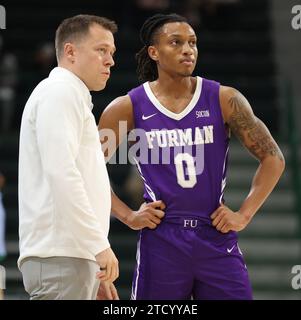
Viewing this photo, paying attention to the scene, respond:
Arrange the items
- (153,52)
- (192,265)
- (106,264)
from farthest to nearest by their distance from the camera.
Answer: (153,52), (192,265), (106,264)

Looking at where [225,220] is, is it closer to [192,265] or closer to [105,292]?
[192,265]

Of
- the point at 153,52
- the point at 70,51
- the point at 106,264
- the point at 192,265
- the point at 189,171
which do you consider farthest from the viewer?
the point at 153,52

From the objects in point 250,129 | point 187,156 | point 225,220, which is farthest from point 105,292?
point 250,129

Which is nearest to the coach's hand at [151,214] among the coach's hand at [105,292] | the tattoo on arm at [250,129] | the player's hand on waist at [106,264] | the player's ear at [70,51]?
the coach's hand at [105,292]

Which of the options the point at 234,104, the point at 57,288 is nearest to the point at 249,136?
the point at 234,104

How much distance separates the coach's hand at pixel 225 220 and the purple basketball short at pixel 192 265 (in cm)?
5

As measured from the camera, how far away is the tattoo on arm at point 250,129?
4.96 m

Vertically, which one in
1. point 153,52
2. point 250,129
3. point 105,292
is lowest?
point 105,292

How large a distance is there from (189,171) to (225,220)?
1.16 feet

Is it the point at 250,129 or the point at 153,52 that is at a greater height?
the point at 153,52

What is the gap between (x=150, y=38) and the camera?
521 centimetres

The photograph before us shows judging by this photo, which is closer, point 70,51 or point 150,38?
point 70,51

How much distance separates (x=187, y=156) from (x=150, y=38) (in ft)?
2.60
